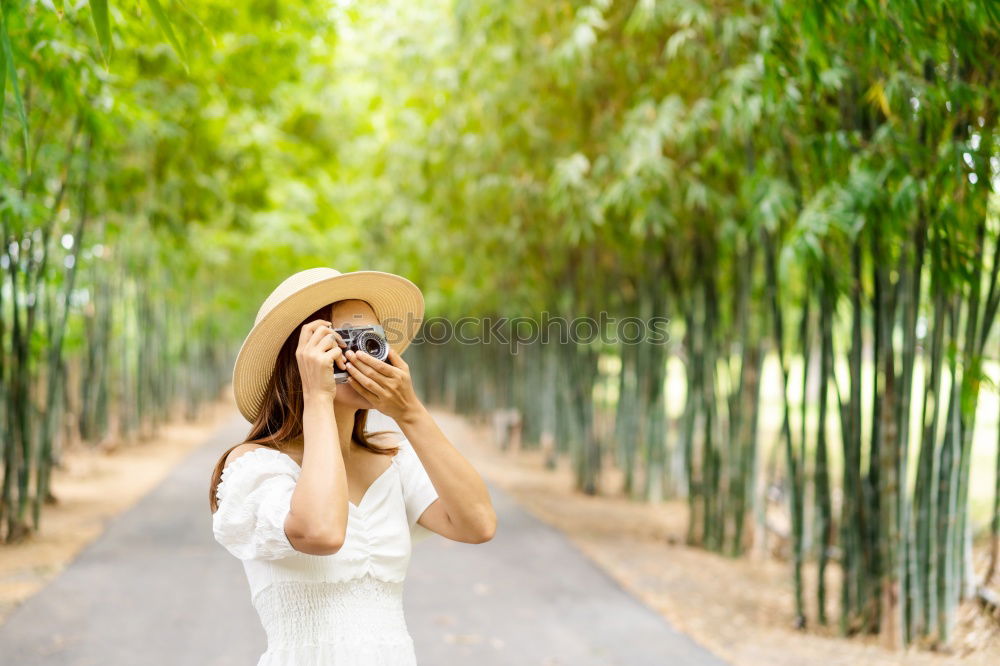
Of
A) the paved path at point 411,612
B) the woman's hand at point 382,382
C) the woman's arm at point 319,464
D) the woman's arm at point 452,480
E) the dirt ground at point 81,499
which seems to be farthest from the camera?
the dirt ground at point 81,499

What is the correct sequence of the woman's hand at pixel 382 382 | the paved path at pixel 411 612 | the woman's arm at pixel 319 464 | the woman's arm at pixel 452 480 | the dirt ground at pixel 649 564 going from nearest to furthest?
the woman's arm at pixel 319 464
the woman's hand at pixel 382 382
the woman's arm at pixel 452 480
the paved path at pixel 411 612
the dirt ground at pixel 649 564

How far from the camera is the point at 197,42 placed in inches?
270

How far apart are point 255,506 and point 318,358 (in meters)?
0.31

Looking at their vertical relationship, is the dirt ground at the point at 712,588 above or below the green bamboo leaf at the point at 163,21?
below

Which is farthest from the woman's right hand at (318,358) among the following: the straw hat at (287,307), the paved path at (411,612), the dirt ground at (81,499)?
the dirt ground at (81,499)

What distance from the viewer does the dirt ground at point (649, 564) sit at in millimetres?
5023

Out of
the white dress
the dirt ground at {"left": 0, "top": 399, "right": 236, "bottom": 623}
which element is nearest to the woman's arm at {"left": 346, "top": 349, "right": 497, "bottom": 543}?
the white dress

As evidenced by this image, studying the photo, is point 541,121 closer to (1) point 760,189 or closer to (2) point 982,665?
(1) point 760,189

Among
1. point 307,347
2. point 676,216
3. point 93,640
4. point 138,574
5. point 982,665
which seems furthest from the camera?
point 676,216

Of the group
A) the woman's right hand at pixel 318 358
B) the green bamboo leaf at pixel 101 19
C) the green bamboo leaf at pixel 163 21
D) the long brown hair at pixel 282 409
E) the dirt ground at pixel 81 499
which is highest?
the green bamboo leaf at pixel 163 21

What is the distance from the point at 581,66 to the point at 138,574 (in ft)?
17.0

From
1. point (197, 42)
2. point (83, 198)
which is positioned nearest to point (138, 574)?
point (83, 198)

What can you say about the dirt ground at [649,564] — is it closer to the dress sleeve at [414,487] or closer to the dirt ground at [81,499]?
the dirt ground at [81,499]

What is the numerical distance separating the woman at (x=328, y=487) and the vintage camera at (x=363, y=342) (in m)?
0.02
